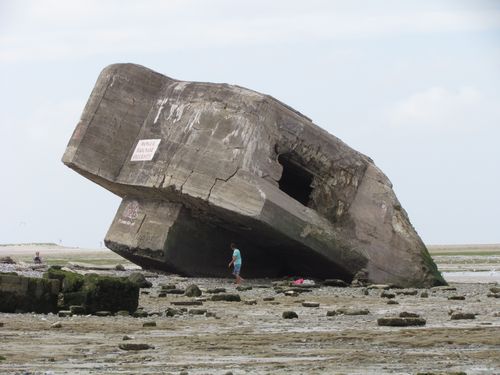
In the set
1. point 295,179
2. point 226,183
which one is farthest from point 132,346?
point 295,179

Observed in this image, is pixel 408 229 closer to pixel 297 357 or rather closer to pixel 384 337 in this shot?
pixel 384 337

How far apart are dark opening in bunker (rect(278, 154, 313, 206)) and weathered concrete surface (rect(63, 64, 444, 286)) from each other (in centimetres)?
6

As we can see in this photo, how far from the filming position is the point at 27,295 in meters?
11.9

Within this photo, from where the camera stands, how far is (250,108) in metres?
17.9

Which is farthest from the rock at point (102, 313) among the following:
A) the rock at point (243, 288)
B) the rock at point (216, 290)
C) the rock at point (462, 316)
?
the rock at point (243, 288)

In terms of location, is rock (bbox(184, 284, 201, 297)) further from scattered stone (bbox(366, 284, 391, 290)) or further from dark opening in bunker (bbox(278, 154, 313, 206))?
dark opening in bunker (bbox(278, 154, 313, 206))

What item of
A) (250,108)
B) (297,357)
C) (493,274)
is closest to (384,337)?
(297,357)

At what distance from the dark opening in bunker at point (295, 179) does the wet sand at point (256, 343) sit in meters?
5.26

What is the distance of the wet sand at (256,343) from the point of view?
786 cm

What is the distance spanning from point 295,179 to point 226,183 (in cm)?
320

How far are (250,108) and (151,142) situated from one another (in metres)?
1.90

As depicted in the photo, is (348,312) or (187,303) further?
(187,303)

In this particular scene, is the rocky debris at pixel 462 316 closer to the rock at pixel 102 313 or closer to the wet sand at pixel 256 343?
the wet sand at pixel 256 343

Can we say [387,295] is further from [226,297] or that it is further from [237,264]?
[237,264]
